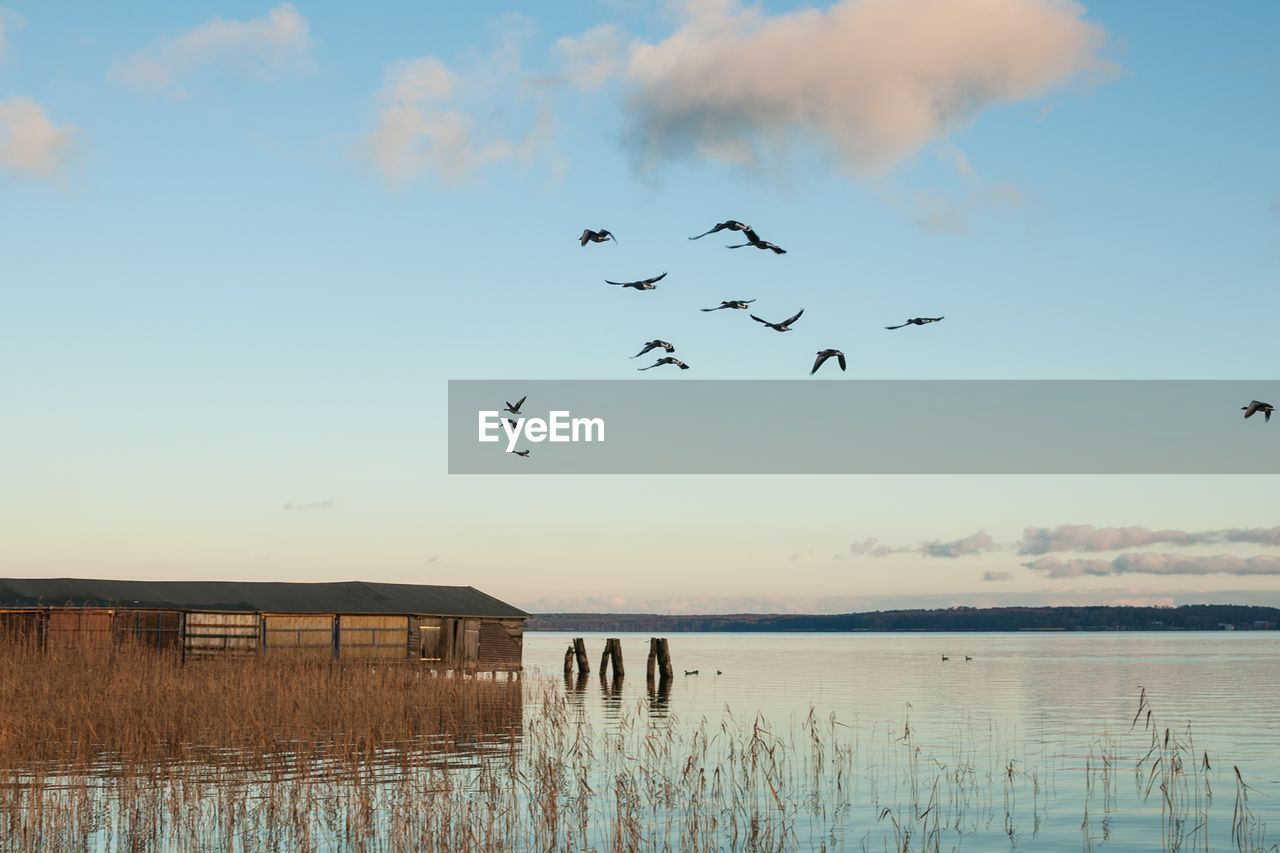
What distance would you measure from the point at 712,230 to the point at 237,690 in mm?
17044

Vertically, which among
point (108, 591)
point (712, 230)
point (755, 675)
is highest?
point (712, 230)

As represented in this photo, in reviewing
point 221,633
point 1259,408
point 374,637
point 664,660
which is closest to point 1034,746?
point 1259,408

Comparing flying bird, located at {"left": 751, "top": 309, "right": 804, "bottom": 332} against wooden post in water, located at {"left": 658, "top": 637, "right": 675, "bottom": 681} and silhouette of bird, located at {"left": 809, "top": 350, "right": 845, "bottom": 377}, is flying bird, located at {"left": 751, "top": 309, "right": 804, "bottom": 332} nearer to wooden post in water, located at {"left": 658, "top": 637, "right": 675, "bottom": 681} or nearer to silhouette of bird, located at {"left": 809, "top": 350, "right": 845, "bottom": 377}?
silhouette of bird, located at {"left": 809, "top": 350, "right": 845, "bottom": 377}

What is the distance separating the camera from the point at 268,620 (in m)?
50.2

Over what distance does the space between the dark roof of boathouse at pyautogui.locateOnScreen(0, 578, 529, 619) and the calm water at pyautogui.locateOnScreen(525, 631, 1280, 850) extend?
22.3ft

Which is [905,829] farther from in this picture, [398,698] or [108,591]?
[108,591]

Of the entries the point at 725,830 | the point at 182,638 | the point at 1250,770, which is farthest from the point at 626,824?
the point at 182,638

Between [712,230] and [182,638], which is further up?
[712,230]

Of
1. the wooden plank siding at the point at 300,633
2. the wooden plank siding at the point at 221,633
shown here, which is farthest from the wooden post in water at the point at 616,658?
the wooden plank siding at the point at 221,633

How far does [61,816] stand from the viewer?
16281 mm

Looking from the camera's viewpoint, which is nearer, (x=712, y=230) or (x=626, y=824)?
(x=626, y=824)

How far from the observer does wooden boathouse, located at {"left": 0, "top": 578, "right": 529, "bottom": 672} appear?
4747 centimetres

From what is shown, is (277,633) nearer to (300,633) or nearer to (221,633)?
(300,633)

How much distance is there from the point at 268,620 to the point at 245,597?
2.11m
